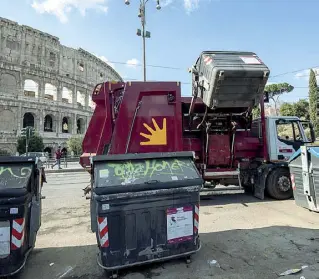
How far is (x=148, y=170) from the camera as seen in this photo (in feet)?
12.0

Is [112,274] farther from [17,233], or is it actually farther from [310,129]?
[310,129]

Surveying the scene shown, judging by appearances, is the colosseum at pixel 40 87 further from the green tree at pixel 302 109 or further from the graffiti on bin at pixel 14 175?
the graffiti on bin at pixel 14 175

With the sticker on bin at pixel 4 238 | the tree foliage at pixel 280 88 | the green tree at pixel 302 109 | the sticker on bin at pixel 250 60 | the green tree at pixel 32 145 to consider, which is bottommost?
the sticker on bin at pixel 4 238

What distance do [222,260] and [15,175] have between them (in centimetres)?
308

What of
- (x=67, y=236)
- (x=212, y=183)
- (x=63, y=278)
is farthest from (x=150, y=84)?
(x=63, y=278)

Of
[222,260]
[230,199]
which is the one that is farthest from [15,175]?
[230,199]

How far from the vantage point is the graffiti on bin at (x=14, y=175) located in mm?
3336

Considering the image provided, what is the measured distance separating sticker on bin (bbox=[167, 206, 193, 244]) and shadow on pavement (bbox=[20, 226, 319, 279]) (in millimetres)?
408

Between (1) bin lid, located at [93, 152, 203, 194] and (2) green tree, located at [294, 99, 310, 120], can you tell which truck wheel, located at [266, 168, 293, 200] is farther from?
(2) green tree, located at [294, 99, 310, 120]

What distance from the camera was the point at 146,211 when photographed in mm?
3424

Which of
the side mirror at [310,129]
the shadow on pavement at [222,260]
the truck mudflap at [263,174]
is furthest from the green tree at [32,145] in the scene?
the side mirror at [310,129]

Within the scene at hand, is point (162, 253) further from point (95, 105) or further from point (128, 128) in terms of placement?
point (95, 105)

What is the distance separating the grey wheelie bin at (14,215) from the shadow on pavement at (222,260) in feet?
1.55

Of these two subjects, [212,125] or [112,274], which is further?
[212,125]
